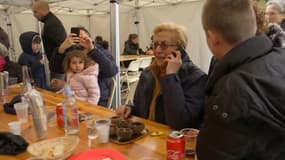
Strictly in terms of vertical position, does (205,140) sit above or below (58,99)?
above

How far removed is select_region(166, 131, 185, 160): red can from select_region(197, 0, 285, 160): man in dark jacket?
0.19 m

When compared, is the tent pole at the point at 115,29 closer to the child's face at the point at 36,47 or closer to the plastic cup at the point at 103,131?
the plastic cup at the point at 103,131

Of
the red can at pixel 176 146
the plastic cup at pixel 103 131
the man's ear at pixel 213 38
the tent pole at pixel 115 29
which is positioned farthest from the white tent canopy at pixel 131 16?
the man's ear at pixel 213 38

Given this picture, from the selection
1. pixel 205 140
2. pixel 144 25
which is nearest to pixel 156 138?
pixel 205 140

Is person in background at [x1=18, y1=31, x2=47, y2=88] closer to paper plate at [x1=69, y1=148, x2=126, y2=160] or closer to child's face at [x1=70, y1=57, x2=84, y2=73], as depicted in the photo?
child's face at [x1=70, y1=57, x2=84, y2=73]

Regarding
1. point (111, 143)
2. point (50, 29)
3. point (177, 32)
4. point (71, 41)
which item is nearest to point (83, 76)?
point (71, 41)

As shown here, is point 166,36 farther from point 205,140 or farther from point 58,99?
point 58,99

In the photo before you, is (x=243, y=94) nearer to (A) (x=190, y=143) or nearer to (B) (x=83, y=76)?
(A) (x=190, y=143)

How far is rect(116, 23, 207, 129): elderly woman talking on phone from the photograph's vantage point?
1340 mm

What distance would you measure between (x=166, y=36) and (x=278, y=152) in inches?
37.5

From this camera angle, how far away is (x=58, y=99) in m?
2.06

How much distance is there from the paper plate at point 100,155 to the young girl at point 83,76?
4.17 ft

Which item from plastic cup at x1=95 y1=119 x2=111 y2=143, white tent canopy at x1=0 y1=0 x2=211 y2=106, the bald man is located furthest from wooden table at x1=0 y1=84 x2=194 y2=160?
white tent canopy at x1=0 y1=0 x2=211 y2=106

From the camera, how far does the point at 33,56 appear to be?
3709 mm
